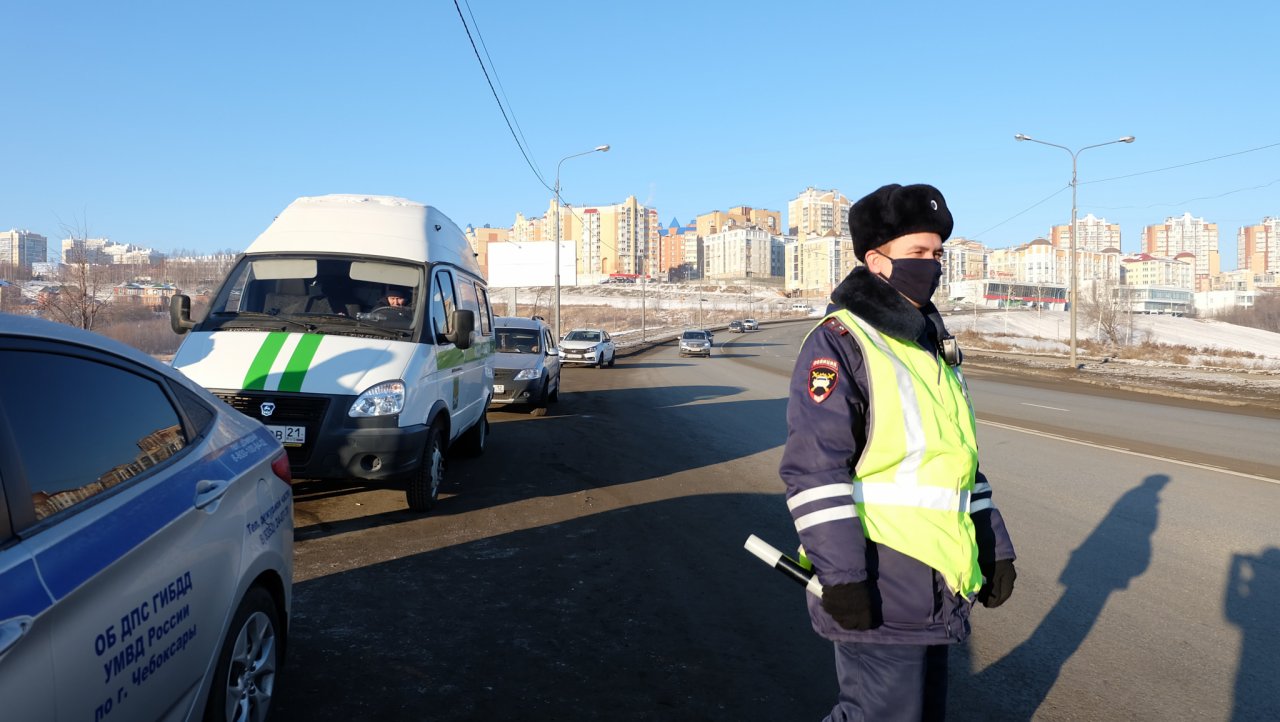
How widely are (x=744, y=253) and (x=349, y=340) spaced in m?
178

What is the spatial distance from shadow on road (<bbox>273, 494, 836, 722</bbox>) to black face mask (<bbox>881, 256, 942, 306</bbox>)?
2.02 metres

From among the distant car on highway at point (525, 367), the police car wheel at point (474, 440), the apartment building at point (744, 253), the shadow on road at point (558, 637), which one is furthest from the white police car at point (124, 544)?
the apartment building at point (744, 253)

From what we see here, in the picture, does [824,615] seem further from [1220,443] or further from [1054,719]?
[1220,443]

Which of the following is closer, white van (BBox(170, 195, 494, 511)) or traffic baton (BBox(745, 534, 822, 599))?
traffic baton (BBox(745, 534, 822, 599))

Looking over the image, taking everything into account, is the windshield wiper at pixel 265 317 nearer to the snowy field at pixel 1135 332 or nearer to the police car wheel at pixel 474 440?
the police car wheel at pixel 474 440

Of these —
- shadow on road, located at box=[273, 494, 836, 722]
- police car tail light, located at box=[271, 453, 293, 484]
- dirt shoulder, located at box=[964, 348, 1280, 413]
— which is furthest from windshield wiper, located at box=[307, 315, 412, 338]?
dirt shoulder, located at box=[964, 348, 1280, 413]

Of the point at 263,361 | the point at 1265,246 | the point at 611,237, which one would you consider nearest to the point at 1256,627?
the point at 263,361

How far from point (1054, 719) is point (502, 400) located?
12604 mm

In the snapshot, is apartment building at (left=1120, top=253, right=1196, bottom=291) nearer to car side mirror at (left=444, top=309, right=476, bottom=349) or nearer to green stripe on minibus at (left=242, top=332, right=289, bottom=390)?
car side mirror at (left=444, top=309, right=476, bottom=349)

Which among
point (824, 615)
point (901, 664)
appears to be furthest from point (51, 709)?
point (901, 664)

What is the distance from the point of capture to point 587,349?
2972 centimetres

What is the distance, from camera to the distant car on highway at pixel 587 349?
2962 centimetres

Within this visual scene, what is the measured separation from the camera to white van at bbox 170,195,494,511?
6.36 metres

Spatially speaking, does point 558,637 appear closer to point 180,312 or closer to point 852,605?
point 852,605
